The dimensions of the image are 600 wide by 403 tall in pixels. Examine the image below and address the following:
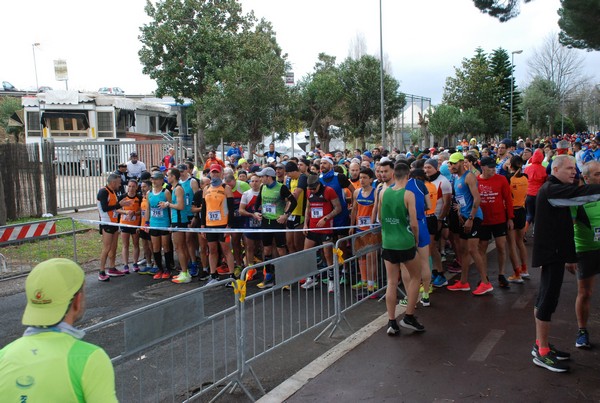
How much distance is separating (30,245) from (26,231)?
1.02 metres

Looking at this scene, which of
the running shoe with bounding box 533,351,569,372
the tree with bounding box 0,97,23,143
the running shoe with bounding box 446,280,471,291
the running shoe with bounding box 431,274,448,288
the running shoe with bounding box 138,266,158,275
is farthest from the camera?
the tree with bounding box 0,97,23,143

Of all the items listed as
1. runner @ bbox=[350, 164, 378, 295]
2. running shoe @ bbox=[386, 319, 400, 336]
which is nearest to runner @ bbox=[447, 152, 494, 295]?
runner @ bbox=[350, 164, 378, 295]

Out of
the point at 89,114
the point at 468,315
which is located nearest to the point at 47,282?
the point at 468,315

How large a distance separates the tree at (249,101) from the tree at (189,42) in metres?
6.66

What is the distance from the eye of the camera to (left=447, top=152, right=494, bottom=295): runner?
7.73 metres

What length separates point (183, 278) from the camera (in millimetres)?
9789

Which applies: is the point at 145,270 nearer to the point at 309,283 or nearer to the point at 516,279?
the point at 309,283

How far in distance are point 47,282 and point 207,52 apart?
2943 cm

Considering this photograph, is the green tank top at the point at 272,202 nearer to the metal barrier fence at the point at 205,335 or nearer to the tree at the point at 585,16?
the metal barrier fence at the point at 205,335

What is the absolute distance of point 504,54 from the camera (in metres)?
58.5

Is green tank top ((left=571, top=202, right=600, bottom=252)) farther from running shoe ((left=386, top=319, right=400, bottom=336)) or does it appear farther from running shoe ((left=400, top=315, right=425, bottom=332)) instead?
running shoe ((left=386, top=319, right=400, bottom=336))

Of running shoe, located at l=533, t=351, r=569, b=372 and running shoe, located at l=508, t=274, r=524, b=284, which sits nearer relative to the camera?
running shoe, located at l=533, t=351, r=569, b=372

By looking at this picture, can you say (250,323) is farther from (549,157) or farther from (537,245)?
(549,157)

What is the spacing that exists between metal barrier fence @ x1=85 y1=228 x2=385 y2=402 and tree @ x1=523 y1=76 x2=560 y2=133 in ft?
230
